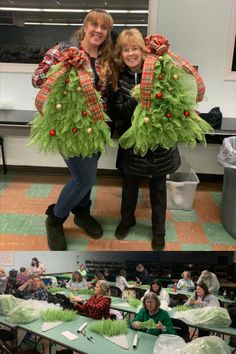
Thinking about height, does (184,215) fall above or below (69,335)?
below

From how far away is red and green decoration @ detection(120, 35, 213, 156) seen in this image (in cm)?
155

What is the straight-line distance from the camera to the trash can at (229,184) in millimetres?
2209

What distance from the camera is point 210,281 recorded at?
122cm

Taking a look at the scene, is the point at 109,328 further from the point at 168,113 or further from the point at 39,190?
the point at 39,190

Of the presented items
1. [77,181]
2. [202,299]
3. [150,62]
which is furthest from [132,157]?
[202,299]

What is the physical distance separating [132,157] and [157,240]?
0.56 metres

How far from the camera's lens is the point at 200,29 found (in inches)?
107

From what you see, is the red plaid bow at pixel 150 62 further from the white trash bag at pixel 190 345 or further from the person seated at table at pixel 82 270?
the white trash bag at pixel 190 345

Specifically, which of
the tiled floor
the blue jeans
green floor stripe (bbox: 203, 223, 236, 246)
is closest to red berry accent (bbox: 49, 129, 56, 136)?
the blue jeans

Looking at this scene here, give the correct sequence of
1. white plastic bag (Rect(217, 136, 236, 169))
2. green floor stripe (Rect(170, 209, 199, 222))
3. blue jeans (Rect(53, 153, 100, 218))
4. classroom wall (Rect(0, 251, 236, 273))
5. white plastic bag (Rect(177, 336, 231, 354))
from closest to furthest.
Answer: white plastic bag (Rect(177, 336, 231, 354)) → classroom wall (Rect(0, 251, 236, 273)) → blue jeans (Rect(53, 153, 100, 218)) → white plastic bag (Rect(217, 136, 236, 169)) → green floor stripe (Rect(170, 209, 199, 222))

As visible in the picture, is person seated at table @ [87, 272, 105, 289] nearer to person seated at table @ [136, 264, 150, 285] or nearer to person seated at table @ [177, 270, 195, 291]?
Answer: person seated at table @ [136, 264, 150, 285]

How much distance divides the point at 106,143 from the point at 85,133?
16 centimetres

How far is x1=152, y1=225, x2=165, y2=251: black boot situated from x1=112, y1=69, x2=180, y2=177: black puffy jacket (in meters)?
0.42

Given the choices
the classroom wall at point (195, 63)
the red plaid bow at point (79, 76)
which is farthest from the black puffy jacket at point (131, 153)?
the classroom wall at point (195, 63)
